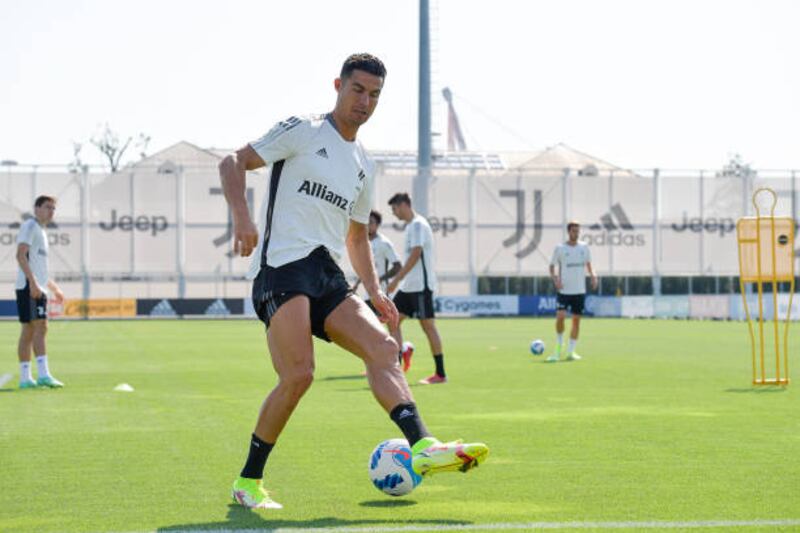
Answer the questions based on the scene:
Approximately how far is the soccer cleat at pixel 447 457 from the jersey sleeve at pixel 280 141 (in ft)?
5.34

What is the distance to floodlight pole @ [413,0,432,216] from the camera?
54.8m

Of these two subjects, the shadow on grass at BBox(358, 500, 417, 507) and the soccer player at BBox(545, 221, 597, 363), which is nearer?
the shadow on grass at BBox(358, 500, 417, 507)

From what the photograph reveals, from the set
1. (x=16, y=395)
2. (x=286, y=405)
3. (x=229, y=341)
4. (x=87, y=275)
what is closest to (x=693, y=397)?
(x=16, y=395)

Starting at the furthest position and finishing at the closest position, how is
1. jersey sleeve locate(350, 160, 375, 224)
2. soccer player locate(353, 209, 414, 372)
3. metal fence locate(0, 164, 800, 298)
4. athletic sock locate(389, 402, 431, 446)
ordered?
metal fence locate(0, 164, 800, 298) → soccer player locate(353, 209, 414, 372) → jersey sleeve locate(350, 160, 375, 224) → athletic sock locate(389, 402, 431, 446)

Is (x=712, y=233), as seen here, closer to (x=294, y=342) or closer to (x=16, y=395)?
(x=16, y=395)

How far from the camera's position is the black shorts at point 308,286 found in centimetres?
708

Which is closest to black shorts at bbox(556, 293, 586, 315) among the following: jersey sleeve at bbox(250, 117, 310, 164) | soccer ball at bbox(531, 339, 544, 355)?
soccer ball at bbox(531, 339, 544, 355)

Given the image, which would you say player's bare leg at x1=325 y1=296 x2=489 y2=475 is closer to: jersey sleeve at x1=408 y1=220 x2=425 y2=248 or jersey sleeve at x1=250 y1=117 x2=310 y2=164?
jersey sleeve at x1=250 y1=117 x2=310 y2=164

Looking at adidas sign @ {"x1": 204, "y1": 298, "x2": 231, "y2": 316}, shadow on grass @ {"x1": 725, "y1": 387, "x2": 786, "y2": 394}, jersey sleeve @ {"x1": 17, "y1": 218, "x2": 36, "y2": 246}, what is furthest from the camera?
adidas sign @ {"x1": 204, "y1": 298, "x2": 231, "y2": 316}

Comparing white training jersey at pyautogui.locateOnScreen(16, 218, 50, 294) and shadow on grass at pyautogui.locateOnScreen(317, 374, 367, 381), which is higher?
white training jersey at pyautogui.locateOnScreen(16, 218, 50, 294)

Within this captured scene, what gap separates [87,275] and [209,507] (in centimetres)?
5779

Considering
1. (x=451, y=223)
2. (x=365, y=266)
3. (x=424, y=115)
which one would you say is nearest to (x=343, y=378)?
(x=365, y=266)

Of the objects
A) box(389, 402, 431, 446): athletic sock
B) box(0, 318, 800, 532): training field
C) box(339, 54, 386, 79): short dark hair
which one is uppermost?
box(339, 54, 386, 79): short dark hair

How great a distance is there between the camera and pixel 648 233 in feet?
227
